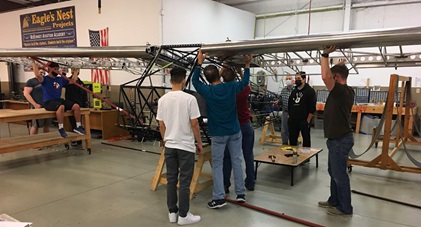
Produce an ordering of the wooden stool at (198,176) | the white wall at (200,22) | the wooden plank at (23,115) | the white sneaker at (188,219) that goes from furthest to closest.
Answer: the white wall at (200,22), the wooden plank at (23,115), the wooden stool at (198,176), the white sneaker at (188,219)

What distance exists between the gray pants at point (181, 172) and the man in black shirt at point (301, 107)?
9.36 ft

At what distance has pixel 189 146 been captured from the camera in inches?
110

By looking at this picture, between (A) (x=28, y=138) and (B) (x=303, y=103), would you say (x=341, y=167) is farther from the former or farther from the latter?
(A) (x=28, y=138)

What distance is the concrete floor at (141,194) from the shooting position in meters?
3.01

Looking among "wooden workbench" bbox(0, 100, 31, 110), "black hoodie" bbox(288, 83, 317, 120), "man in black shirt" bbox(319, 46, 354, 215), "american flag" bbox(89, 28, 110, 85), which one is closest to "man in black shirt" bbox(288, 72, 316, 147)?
"black hoodie" bbox(288, 83, 317, 120)

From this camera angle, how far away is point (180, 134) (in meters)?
2.75

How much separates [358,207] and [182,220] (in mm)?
2115

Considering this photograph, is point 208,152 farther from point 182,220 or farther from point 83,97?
point 83,97

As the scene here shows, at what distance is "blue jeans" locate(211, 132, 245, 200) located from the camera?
317cm

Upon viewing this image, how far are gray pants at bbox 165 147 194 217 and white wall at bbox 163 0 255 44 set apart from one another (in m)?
5.19

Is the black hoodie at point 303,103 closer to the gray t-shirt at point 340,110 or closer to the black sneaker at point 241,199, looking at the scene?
the gray t-shirt at point 340,110

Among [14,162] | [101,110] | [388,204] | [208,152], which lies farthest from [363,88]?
[14,162]

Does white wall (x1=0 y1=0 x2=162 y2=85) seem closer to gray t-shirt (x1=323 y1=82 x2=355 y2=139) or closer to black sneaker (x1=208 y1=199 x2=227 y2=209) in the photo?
black sneaker (x1=208 y1=199 x2=227 y2=209)

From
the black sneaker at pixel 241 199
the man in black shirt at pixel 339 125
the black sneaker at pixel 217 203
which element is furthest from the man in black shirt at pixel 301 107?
the black sneaker at pixel 217 203
